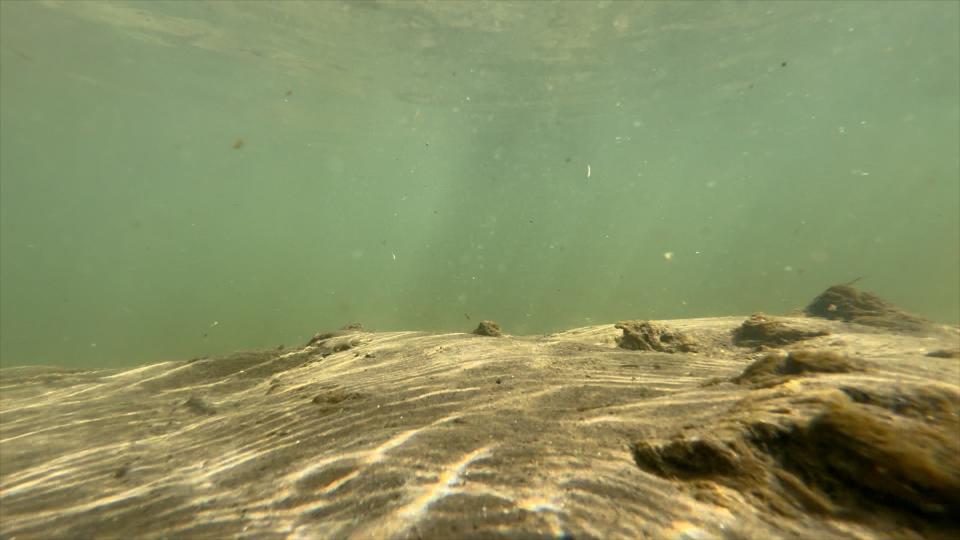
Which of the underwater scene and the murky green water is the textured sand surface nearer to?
the underwater scene

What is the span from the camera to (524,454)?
2385mm

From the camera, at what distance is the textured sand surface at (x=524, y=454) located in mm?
1756

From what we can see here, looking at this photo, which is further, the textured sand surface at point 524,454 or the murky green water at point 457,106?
the murky green water at point 457,106

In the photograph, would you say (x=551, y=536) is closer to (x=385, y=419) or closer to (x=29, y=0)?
(x=385, y=419)

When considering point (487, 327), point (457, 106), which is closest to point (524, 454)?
point (487, 327)

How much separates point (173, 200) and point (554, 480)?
402 ft

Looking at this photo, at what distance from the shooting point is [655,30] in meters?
20.3

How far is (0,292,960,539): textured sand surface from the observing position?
1.76m

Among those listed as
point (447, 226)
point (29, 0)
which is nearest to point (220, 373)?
point (29, 0)

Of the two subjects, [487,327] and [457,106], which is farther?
[457,106]

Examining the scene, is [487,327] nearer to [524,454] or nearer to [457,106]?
[524,454]

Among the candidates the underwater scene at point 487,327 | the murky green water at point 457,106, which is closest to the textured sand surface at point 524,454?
the underwater scene at point 487,327

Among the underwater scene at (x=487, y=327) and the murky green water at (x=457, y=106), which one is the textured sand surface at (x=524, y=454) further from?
the murky green water at (x=457, y=106)

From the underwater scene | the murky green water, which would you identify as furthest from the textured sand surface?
the murky green water
